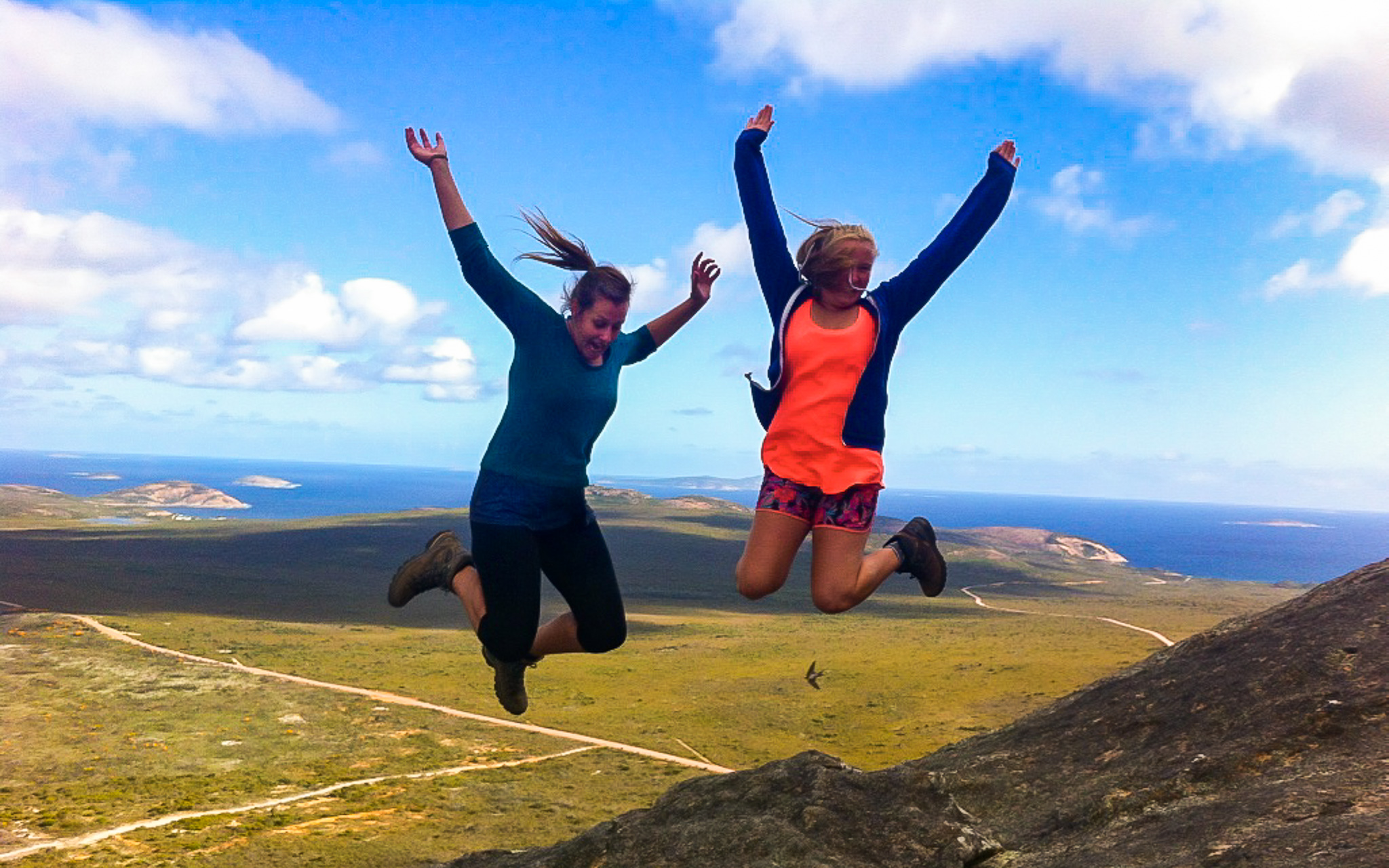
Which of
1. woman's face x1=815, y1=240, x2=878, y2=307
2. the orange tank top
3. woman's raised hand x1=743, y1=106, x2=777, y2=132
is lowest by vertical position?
the orange tank top

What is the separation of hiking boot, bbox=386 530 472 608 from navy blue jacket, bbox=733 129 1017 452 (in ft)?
8.18

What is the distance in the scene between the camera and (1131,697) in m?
11.6

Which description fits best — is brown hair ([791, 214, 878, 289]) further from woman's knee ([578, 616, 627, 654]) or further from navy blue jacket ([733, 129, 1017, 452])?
woman's knee ([578, 616, 627, 654])

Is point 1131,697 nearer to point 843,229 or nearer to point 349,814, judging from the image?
point 843,229

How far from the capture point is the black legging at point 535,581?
591 cm

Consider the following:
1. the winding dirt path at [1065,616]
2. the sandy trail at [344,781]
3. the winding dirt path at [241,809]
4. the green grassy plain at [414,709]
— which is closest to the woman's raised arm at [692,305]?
the sandy trail at [344,781]

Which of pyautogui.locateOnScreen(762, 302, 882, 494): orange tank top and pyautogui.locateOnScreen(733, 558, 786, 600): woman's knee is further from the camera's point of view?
pyautogui.locateOnScreen(733, 558, 786, 600): woman's knee

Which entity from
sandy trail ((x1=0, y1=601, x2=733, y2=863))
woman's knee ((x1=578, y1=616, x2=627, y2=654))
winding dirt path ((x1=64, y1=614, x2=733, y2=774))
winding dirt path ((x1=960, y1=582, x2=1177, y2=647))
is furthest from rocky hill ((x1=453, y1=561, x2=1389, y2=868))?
winding dirt path ((x1=960, y1=582, x2=1177, y2=647))

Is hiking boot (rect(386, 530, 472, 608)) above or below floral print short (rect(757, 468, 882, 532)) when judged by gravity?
below

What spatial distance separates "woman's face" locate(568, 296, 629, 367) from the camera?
5859mm

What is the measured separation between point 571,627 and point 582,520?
0.76 m

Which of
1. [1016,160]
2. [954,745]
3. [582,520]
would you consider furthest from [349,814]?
[1016,160]

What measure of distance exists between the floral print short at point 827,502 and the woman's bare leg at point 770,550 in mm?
59

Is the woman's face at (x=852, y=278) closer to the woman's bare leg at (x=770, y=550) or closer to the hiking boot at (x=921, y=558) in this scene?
the woman's bare leg at (x=770, y=550)
